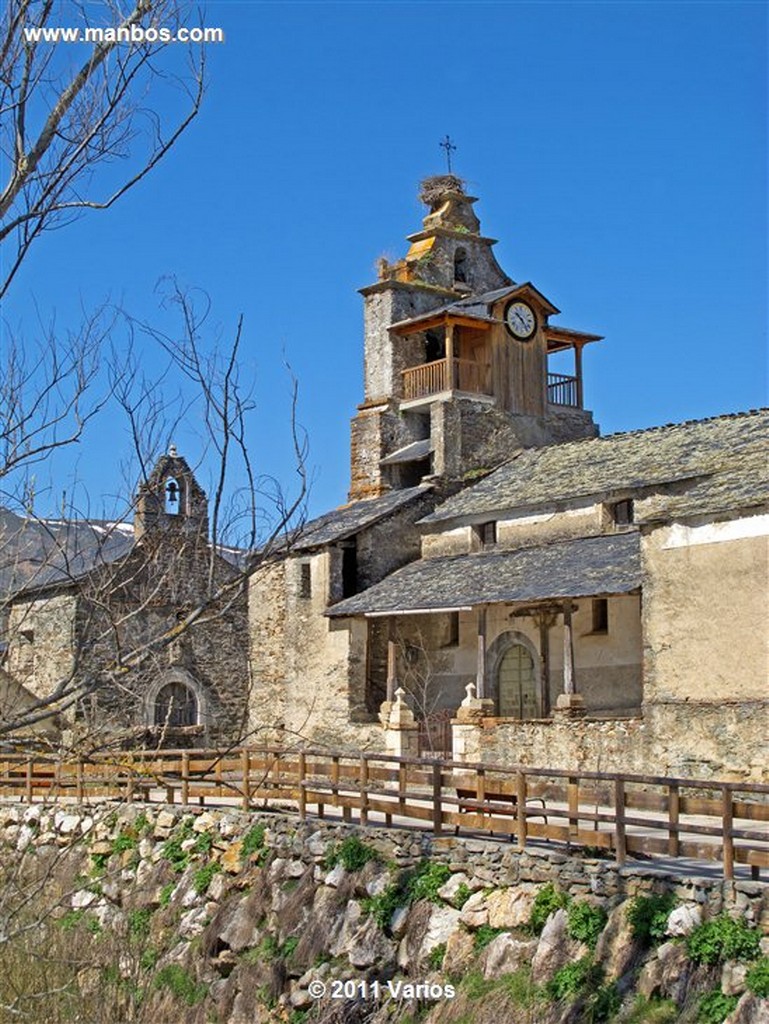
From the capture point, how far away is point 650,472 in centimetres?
2717

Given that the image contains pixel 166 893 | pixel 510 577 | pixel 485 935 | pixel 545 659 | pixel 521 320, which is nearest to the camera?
pixel 485 935

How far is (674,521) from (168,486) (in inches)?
606

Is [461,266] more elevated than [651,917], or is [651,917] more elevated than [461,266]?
[461,266]

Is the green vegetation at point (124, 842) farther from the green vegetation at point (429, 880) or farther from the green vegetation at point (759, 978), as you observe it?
the green vegetation at point (759, 978)

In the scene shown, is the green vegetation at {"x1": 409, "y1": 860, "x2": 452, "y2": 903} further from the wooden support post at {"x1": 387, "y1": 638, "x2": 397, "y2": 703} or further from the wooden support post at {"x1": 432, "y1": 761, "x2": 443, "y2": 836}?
the wooden support post at {"x1": 387, "y1": 638, "x2": 397, "y2": 703}

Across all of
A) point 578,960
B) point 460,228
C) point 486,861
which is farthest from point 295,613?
point 578,960

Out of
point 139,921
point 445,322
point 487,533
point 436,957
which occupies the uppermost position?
point 445,322

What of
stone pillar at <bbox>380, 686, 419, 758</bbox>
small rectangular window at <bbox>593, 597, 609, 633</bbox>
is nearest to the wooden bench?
stone pillar at <bbox>380, 686, 419, 758</bbox>

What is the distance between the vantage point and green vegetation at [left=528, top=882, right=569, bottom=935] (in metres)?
13.7

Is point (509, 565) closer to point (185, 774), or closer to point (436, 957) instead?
point (185, 774)

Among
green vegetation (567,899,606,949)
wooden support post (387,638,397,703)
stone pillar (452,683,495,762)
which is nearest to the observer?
green vegetation (567,899,606,949)

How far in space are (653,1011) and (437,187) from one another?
29022mm

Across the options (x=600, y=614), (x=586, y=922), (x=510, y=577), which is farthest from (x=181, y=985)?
(x=600, y=614)

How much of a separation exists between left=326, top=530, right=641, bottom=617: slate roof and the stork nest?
443 inches
